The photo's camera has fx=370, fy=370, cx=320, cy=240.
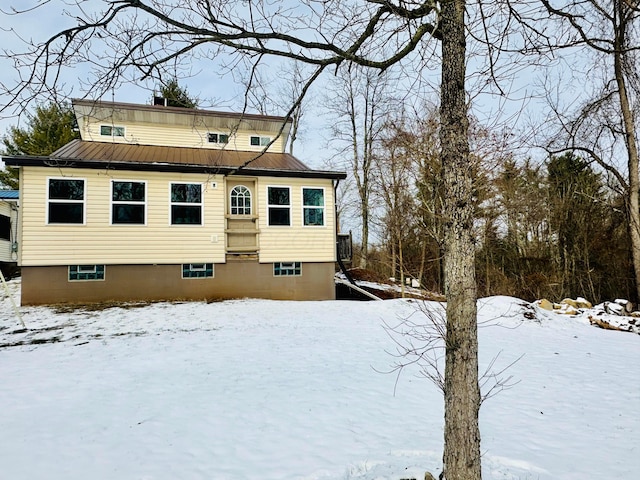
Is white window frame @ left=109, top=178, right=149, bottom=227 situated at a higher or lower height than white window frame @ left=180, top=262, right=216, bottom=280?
higher

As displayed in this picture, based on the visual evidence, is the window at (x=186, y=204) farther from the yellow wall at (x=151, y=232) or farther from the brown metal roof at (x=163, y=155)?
the brown metal roof at (x=163, y=155)

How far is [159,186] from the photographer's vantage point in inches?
447

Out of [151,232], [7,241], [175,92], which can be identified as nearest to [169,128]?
[151,232]

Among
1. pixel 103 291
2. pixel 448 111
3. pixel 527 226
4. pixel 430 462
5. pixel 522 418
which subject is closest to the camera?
pixel 448 111

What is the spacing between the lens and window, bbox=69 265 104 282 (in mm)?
10523

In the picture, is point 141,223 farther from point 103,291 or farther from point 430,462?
point 430,462

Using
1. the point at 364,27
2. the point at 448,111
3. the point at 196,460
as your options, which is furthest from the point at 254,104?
the point at 196,460

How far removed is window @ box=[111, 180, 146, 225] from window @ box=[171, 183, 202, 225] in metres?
0.88

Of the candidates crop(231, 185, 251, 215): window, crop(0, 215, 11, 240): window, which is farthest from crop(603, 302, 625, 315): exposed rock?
crop(0, 215, 11, 240): window

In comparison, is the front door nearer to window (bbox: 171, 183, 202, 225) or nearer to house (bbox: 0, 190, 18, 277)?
window (bbox: 171, 183, 202, 225)

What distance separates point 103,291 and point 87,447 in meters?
8.35

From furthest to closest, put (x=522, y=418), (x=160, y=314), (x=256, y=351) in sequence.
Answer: (x=160, y=314) < (x=256, y=351) < (x=522, y=418)

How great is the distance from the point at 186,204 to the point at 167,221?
775 millimetres

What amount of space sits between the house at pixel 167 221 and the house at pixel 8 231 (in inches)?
284
